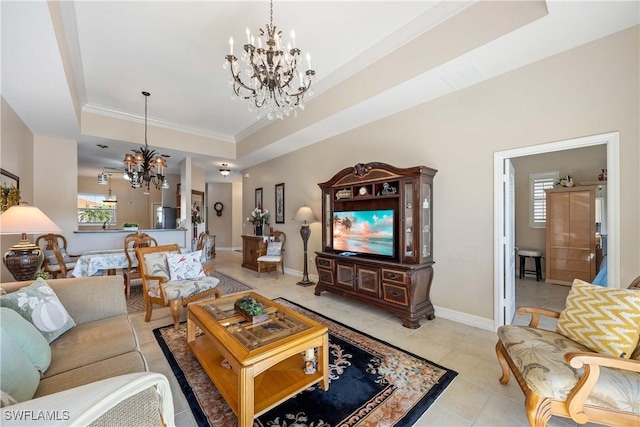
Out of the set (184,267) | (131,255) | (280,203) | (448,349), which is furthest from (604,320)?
(131,255)

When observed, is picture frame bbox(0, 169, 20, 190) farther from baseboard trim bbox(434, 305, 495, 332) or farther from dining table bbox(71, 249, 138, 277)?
baseboard trim bbox(434, 305, 495, 332)

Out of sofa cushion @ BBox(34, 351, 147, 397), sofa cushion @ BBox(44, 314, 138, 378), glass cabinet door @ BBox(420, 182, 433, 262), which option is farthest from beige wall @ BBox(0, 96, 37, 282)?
glass cabinet door @ BBox(420, 182, 433, 262)

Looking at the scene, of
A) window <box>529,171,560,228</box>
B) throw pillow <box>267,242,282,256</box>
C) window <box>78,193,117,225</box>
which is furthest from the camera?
window <box>78,193,117,225</box>

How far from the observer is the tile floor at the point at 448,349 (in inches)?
66.7

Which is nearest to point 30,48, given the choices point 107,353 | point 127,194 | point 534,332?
point 107,353

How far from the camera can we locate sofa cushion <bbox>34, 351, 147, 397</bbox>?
4.30ft

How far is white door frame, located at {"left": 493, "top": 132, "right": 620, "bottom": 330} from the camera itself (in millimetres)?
2223

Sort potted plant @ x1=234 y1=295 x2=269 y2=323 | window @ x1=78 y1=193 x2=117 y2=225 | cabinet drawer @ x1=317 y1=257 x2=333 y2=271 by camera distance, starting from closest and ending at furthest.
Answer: potted plant @ x1=234 y1=295 x2=269 y2=323
cabinet drawer @ x1=317 y1=257 x2=333 y2=271
window @ x1=78 y1=193 x2=117 y2=225

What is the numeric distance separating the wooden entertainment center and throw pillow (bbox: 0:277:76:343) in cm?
293

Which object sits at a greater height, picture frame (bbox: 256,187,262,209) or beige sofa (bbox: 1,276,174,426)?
picture frame (bbox: 256,187,262,209)

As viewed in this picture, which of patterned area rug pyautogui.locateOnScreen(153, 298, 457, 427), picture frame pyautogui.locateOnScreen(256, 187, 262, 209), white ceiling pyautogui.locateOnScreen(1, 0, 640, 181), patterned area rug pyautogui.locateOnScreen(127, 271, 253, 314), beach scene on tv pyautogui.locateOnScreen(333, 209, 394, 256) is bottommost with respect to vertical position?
patterned area rug pyautogui.locateOnScreen(127, 271, 253, 314)

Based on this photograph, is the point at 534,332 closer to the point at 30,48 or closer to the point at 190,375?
the point at 190,375

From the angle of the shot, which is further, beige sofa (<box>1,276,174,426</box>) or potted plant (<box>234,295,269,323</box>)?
potted plant (<box>234,295,269,323</box>)

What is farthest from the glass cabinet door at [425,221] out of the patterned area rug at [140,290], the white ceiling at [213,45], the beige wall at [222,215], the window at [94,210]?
the window at [94,210]
